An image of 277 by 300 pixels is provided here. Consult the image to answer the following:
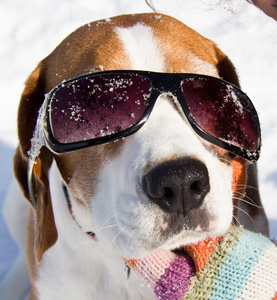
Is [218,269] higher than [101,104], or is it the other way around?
[101,104]

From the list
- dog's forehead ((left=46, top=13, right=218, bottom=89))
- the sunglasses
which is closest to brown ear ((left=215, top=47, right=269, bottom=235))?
dog's forehead ((left=46, top=13, right=218, bottom=89))

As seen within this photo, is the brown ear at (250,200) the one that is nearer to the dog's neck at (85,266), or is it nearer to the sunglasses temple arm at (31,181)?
the dog's neck at (85,266)

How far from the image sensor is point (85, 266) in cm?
207

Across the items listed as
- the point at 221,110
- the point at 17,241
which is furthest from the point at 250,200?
the point at 17,241

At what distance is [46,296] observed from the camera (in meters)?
2.25

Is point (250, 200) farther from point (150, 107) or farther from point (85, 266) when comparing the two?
point (150, 107)

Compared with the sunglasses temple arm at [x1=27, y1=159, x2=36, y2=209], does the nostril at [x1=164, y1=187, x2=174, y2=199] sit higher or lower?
higher

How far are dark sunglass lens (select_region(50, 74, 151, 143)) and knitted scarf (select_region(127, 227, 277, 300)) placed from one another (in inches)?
21.1

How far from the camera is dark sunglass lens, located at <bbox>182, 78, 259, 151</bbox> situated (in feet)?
5.50

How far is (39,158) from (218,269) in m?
1.00

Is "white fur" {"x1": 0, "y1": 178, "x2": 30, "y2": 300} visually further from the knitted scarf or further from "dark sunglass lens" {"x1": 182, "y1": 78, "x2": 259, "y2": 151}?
"dark sunglass lens" {"x1": 182, "y1": 78, "x2": 259, "y2": 151}

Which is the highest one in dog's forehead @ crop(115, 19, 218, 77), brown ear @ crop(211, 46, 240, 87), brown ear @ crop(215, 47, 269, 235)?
dog's forehead @ crop(115, 19, 218, 77)

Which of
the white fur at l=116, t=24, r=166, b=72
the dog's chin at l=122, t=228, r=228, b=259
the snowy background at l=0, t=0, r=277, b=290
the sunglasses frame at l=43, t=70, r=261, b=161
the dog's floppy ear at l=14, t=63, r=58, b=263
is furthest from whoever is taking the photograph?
the snowy background at l=0, t=0, r=277, b=290

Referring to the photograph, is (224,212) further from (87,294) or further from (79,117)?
(87,294)
